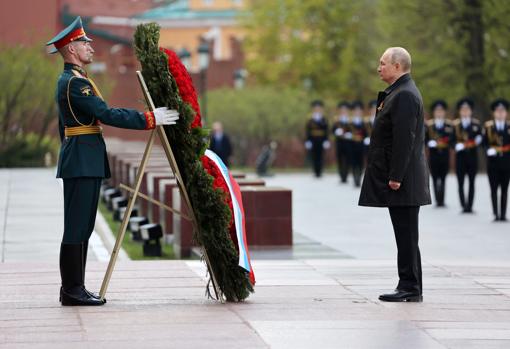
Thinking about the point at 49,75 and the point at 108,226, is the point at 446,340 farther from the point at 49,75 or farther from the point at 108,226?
the point at 49,75

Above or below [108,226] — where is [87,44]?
above

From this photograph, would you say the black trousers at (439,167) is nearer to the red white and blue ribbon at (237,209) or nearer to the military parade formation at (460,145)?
the military parade formation at (460,145)

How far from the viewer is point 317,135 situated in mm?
37594

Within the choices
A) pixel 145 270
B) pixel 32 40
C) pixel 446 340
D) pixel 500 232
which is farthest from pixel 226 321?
pixel 32 40

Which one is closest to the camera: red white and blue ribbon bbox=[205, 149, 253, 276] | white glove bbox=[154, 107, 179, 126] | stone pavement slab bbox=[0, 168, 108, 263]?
white glove bbox=[154, 107, 179, 126]

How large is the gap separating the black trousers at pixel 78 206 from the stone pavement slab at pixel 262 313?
520mm

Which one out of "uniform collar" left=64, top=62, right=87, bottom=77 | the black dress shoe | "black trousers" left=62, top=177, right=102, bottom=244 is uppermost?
"uniform collar" left=64, top=62, right=87, bottom=77

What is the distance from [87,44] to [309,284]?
2781 mm

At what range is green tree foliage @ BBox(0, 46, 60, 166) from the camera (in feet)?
124

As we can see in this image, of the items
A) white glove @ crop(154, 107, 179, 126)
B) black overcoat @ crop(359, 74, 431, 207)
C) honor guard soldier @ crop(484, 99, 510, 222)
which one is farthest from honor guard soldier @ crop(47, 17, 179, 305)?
honor guard soldier @ crop(484, 99, 510, 222)

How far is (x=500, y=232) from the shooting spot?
62.2ft

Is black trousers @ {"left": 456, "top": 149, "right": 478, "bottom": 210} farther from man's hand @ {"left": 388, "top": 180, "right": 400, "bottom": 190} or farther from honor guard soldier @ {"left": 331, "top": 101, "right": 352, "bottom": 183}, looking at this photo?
man's hand @ {"left": 388, "top": 180, "right": 400, "bottom": 190}

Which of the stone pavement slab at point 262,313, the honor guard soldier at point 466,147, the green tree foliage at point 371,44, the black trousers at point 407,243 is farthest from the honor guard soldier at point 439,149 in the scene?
the green tree foliage at point 371,44

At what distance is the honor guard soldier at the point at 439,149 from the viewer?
79.9ft
